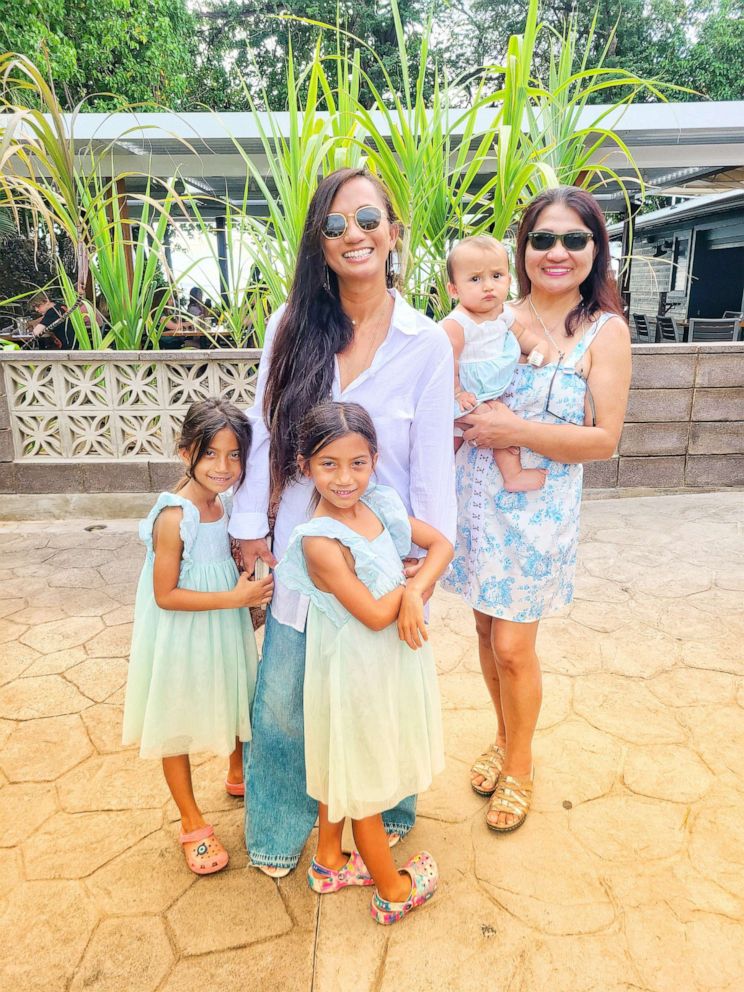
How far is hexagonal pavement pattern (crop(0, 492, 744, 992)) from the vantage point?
55.2 inches

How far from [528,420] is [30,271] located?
28.8 feet

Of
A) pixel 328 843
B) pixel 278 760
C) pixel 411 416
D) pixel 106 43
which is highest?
pixel 106 43

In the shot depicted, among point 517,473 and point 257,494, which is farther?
point 517,473

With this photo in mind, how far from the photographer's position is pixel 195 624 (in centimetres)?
159

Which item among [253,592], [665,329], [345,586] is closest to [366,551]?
[345,586]

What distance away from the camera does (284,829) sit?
5.32ft

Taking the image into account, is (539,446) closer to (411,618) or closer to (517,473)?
(517,473)

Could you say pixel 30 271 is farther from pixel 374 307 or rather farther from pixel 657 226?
pixel 657 226

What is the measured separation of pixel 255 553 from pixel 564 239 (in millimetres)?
996

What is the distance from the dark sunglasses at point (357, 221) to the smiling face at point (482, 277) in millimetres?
400

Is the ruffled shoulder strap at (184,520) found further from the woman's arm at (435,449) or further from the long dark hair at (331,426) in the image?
the woman's arm at (435,449)

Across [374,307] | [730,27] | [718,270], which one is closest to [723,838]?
[374,307]

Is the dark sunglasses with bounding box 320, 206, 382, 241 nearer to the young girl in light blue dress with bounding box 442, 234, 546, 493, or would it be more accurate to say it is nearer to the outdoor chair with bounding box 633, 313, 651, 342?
the young girl in light blue dress with bounding box 442, 234, 546, 493

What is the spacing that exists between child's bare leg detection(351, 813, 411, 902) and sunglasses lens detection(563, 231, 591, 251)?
4.30 feet
